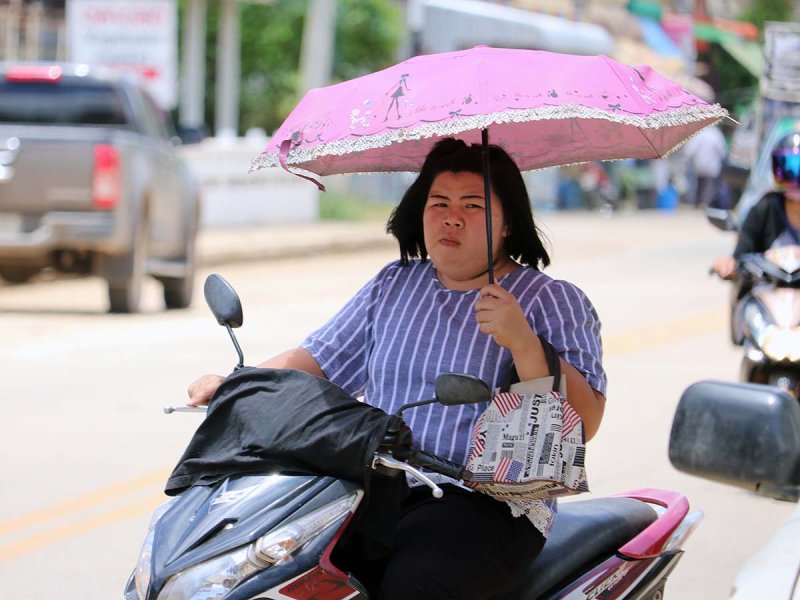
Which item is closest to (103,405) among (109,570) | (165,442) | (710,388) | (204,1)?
(165,442)

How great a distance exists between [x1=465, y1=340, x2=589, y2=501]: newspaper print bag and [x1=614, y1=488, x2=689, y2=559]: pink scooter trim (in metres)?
0.55

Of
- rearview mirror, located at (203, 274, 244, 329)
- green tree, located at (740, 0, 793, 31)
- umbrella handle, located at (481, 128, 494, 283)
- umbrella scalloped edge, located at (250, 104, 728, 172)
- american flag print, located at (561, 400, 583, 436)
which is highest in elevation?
green tree, located at (740, 0, 793, 31)

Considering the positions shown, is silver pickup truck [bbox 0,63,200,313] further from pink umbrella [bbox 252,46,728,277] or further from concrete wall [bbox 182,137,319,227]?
pink umbrella [bbox 252,46,728,277]

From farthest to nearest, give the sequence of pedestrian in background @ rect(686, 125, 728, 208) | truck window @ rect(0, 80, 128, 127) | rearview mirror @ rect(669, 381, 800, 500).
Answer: pedestrian in background @ rect(686, 125, 728, 208) → truck window @ rect(0, 80, 128, 127) → rearview mirror @ rect(669, 381, 800, 500)

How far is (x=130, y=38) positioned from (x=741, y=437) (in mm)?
17820

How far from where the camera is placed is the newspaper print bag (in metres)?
3.26

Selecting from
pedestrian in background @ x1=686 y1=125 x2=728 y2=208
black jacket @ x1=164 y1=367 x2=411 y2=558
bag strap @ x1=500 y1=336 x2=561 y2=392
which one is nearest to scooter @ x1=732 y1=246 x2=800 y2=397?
bag strap @ x1=500 y1=336 x2=561 y2=392

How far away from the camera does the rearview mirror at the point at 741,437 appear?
9.94 ft

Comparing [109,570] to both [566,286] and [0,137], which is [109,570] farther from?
[0,137]

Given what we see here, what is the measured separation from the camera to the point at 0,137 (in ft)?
41.4

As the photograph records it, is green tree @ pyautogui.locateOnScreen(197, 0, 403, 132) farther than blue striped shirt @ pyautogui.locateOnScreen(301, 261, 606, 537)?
Yes

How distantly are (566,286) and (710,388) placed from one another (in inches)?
23.9

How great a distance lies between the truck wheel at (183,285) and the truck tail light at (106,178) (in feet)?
6.02

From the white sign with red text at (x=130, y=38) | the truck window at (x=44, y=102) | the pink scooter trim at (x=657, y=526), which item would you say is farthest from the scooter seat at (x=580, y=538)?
the white sign with red text at (x=130, y=38)
